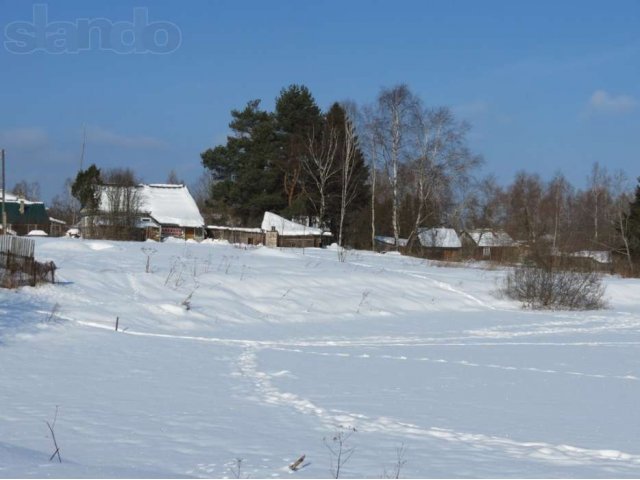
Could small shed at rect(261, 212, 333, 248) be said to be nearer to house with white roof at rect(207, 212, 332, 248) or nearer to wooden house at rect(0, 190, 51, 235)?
house with white roof at rect(207, 212, 332, 248)

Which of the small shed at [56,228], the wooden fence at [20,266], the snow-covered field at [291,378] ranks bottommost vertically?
the snow-covered field at [291,378]

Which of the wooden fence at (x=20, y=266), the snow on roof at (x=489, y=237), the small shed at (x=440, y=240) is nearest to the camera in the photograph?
the wooden fence at (x=20, y=266)

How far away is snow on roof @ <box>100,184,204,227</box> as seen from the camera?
202 ft

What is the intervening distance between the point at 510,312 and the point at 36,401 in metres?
22.6

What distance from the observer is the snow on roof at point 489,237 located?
3123 inches

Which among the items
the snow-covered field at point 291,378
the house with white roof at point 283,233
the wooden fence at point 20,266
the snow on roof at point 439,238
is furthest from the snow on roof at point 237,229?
the wooden fence at point 20,266

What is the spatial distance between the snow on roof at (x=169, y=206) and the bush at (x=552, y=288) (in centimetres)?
3486

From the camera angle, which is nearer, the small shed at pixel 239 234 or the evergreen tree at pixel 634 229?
the evergreen tree at pixel 634 229

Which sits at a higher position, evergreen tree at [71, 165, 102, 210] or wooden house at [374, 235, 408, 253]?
evergreen tree at [71, 165, 102, 210]

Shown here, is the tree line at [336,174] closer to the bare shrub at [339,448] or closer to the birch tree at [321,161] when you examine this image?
the birch tree at [321,161]

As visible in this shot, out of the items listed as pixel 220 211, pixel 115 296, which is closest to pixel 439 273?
pixel 115 296

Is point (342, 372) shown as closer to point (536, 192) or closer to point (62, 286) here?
point (62, 286)

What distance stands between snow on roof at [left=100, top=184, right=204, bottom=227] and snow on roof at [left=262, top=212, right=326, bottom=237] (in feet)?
25.2

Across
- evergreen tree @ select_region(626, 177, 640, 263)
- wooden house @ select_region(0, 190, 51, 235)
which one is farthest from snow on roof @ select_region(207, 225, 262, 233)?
evergreen tree @ select_region(626, 177, 640, 263)
